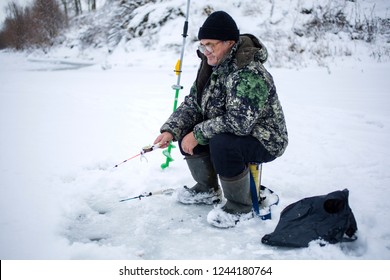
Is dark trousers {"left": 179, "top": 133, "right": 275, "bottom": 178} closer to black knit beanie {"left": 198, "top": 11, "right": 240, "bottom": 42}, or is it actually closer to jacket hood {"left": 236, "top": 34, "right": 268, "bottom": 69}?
jacket hood {"left": 236, "top": 34, "right": 268, "bottom": 69}

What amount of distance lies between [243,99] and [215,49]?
0.50m

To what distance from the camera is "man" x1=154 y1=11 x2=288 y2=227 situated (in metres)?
2.05

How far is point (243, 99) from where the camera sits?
2.03 metres

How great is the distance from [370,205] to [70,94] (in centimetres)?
657

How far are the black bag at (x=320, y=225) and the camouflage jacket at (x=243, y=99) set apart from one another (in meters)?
0.48

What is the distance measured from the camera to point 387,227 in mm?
2170

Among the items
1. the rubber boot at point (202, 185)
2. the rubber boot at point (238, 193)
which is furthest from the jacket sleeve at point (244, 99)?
the rubber boot at point (202, 185)

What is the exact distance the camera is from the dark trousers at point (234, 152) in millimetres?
2115

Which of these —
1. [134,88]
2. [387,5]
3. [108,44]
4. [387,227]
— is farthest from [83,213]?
[108,44]

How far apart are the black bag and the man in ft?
1.23

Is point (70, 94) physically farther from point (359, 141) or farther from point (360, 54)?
point (360, 54)

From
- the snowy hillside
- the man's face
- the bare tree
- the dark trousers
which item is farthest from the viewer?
the bare tree

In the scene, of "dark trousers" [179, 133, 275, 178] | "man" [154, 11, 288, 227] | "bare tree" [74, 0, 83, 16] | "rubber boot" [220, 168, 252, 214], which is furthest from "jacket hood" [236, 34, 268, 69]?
"bare tree" [74, 0, 83, 16]
